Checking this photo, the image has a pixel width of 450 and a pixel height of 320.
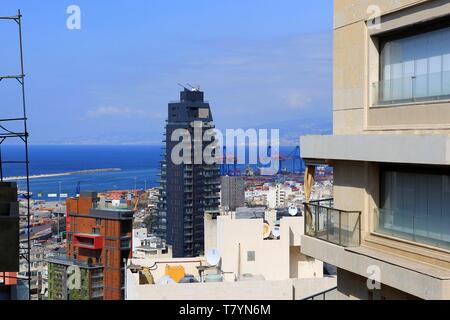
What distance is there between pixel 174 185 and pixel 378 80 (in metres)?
76.9

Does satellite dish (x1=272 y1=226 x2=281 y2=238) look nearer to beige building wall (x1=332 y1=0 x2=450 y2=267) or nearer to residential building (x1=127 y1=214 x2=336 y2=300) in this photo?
residential building (x1=127 y1=214 x2=336 y2=300)

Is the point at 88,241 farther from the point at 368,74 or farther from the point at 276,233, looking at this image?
the point at 368,74

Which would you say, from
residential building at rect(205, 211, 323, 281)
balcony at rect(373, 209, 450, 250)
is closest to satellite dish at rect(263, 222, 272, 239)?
residential building at rect(205, 211, 323, 281)

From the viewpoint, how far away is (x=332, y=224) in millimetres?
6168

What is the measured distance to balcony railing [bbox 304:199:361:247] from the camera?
5.89 m

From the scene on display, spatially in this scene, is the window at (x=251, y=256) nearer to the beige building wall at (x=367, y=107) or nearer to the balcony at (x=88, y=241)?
the beige building wall at (x=367, y=107)

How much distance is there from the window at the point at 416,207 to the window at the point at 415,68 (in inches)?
23.0

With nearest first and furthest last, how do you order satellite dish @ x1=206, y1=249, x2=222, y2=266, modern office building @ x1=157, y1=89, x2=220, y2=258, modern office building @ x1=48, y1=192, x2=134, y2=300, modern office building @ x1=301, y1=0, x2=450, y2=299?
1. modern office building @ x1=301, y1=0, x2=450, y2=299
2. satellite dish @ x1=206, y1=249, x2=222, y2=266
3. modern office building @ x1=48, y1=192, x2=134, y2=300
4. modern office building @ x1=157, y1=89, x2=220, y2=258

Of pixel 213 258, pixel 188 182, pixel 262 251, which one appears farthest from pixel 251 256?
pixel 188 182

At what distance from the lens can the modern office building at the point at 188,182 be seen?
250 feet

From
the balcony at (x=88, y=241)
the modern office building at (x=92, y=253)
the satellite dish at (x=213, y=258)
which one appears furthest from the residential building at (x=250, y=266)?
the balcony at (x=88, y=241)
